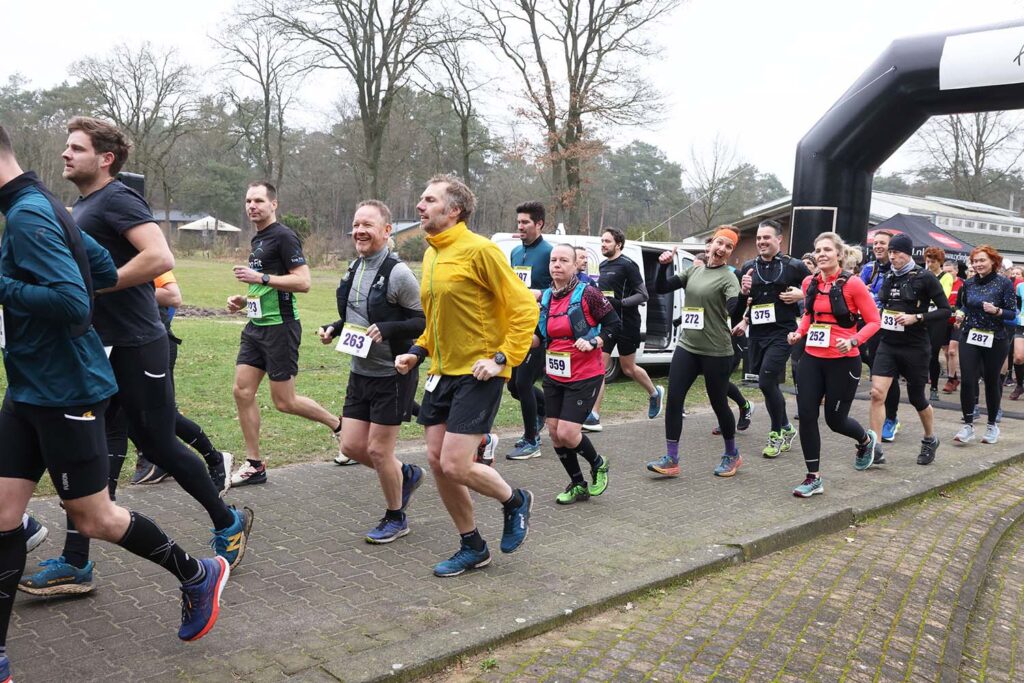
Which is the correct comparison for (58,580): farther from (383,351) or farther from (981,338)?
(981,338)

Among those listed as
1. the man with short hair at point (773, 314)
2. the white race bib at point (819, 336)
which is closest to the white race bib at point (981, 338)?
the man with short hair at point (773, 314)

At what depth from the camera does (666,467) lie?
6.65 meters

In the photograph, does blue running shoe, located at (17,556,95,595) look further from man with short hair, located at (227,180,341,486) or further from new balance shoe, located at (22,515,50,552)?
man with short hair, located at (227,180,341,486)

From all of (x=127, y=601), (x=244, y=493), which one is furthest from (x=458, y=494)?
(x=244, y=493)

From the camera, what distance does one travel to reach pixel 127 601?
3775 mm

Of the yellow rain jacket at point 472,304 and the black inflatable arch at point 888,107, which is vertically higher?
the black inflatable arch at point 888,107

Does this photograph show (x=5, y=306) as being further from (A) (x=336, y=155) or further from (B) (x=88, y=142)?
(A) (x=336, y=155)

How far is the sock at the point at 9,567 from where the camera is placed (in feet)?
9.68

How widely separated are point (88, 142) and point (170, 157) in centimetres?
4948

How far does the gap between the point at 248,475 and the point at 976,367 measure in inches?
282

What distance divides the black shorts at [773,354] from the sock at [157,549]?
574 centimetres

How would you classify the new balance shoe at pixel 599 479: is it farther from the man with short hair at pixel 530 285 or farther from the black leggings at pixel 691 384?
the man with short hair at pixel 530 285

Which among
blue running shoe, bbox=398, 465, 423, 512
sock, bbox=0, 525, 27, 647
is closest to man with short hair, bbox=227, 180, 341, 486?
blue running shoe, bbox=398, 465, 423, 512

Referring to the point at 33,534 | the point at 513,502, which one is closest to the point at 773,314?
the point at 513,502
